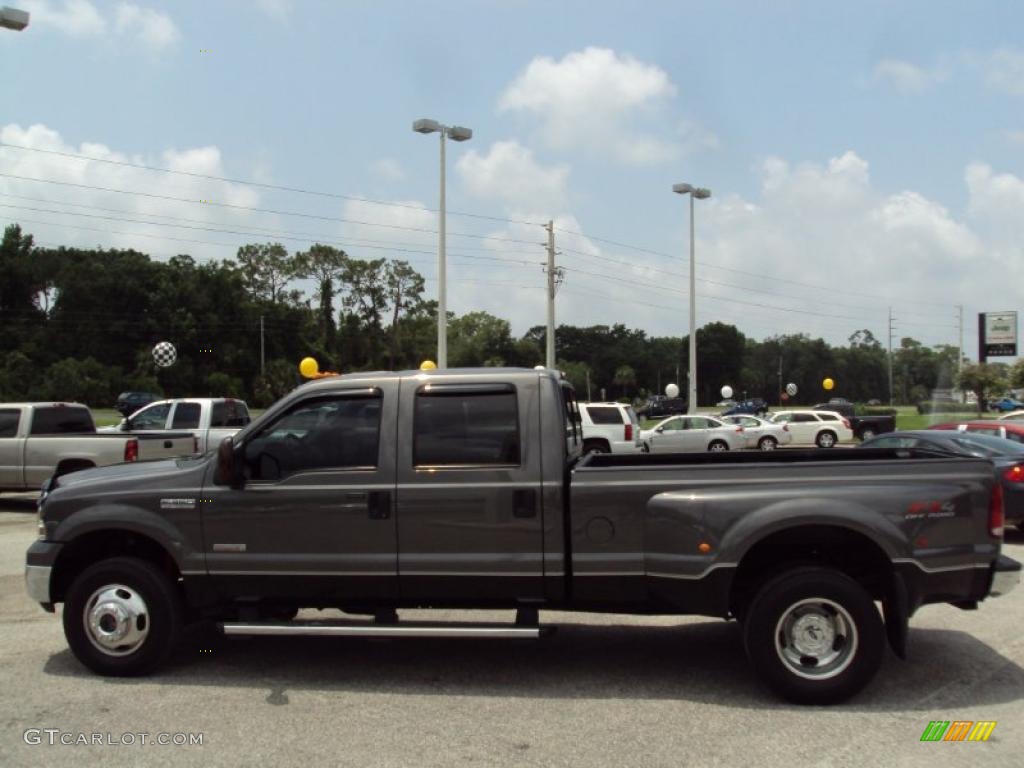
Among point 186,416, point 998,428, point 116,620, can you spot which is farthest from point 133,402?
point 116,620

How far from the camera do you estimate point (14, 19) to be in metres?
12.8

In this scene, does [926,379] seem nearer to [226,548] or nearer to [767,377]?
[767,377]

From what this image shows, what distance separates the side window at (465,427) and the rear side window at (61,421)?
11903 mm

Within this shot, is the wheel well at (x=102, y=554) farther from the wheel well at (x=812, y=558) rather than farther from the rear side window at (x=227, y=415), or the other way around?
the rear side window at (x=227, y=415)

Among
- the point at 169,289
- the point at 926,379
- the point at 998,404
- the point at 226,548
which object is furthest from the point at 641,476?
the point at 926,379

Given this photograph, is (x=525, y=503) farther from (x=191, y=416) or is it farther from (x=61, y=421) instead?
(x=191, y=416)

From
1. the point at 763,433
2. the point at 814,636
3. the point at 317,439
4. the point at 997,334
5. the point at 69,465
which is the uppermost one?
the point at 997,334

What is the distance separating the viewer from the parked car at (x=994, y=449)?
1098cm

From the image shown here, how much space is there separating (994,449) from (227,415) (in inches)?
520

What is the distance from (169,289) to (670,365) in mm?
86130

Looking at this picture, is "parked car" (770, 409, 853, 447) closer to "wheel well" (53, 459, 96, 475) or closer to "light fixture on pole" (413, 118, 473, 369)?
"light fixture on pole" (413, 118, 473, 369)

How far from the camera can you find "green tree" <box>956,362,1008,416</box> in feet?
164

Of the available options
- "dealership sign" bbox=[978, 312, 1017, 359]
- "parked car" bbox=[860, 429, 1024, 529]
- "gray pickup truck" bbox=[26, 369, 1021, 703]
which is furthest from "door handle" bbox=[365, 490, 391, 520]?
"dealership sign" bbox=[978, 312, 1017, 359]

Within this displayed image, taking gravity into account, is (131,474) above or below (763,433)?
above
